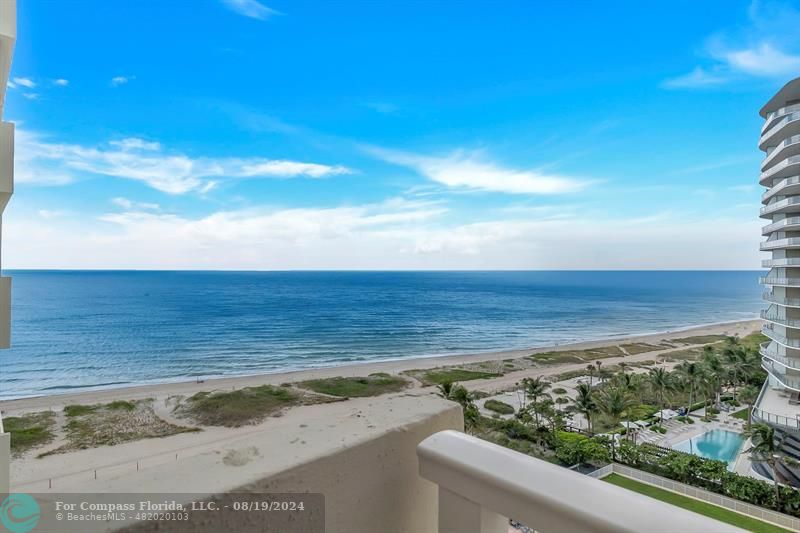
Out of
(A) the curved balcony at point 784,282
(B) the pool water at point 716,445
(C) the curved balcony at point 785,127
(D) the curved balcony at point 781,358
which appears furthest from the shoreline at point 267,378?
(C) the curved balcony at point 785,127

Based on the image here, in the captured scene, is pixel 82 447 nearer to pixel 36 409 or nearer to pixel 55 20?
pixel 36 409

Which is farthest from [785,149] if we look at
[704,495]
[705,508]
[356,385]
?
[356,385]

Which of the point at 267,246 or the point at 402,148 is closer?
the point at 402,148

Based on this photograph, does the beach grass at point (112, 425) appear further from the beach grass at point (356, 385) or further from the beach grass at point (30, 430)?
the beach grass at point (356, 385)

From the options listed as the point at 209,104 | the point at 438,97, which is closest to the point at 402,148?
the point at 438,97

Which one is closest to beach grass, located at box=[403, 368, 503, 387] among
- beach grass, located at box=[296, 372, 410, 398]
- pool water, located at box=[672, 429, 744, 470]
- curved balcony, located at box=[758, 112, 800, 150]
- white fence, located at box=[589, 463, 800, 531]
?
beach grass, located at box=[296, 372, 410, 398]

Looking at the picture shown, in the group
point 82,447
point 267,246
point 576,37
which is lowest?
point 82,447

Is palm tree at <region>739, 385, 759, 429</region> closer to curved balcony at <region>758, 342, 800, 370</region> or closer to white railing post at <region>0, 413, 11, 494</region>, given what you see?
curved balcony at <region>758, 342, 800, 370</region>
